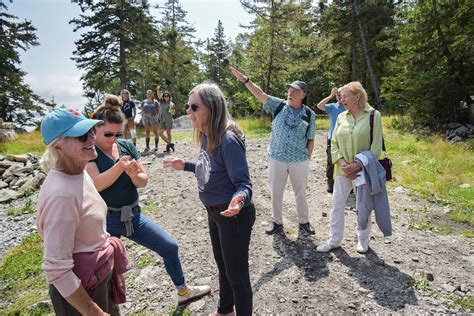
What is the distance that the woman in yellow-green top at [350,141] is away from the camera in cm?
407

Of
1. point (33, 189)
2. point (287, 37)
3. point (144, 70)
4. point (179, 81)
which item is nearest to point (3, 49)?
point (144, 70)

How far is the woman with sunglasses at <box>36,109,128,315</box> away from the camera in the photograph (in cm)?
175

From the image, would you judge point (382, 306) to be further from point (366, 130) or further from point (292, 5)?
point (292, 5)

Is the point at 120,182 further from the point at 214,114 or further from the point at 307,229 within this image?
the point at 307,229

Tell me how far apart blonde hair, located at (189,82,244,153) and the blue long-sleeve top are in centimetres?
5

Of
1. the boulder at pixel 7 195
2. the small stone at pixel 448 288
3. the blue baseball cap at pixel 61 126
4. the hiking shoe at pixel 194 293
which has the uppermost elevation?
the blue baseball cap at pixel 61 126

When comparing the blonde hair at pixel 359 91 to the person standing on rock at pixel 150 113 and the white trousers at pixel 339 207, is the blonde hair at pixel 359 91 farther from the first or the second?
the person standing on rock at pixel 150 113

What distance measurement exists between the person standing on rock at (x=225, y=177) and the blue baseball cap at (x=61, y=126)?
87cm

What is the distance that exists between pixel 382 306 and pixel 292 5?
60.0ft

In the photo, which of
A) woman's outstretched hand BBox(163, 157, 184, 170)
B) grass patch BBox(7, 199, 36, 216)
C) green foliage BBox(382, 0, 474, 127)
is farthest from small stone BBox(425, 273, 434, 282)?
green foliage BBox(382, 0, 474, 127)

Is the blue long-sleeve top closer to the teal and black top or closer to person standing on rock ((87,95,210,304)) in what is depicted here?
person standing on rock ((87,95,210,304))

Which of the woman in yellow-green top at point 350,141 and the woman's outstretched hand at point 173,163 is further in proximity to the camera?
the woman in yellow-green top at point 350,141

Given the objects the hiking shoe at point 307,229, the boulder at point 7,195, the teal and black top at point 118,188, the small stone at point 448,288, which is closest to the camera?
the teal and black top at point 118,188

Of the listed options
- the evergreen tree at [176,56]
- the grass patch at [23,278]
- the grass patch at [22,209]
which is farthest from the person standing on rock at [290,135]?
the evergreen tree at [176,56]
